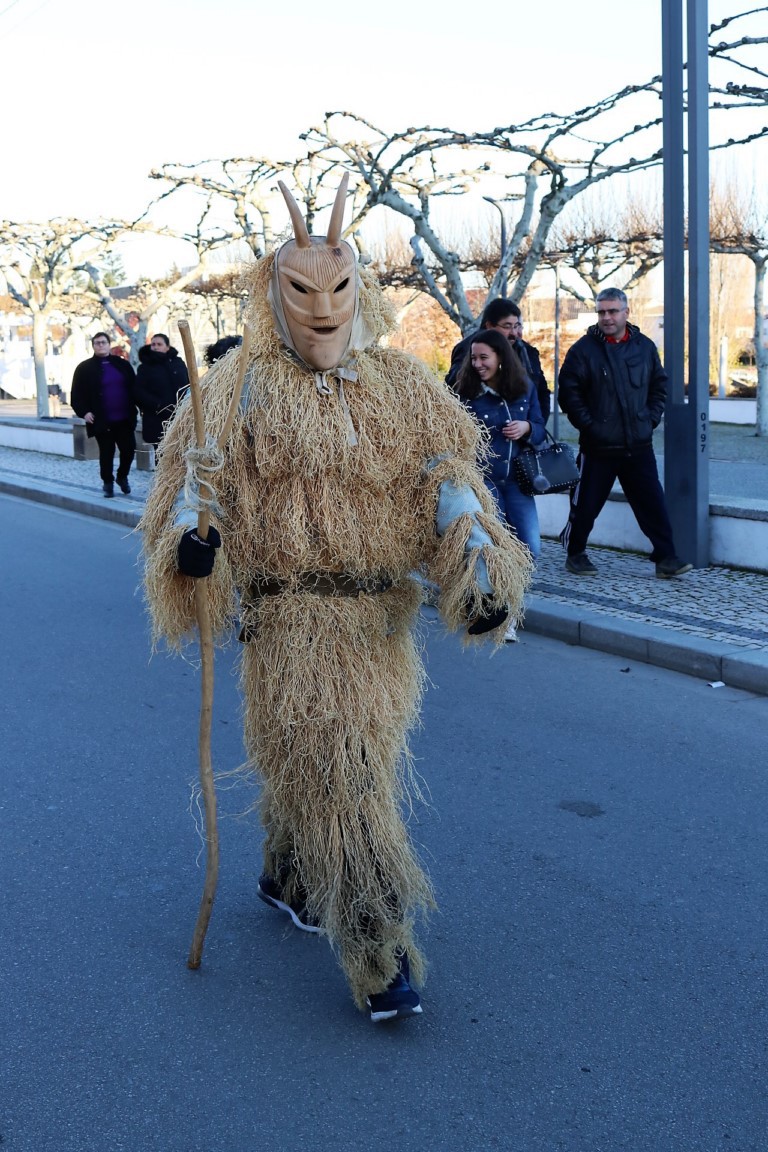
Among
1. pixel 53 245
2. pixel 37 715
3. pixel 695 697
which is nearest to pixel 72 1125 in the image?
pixel 37 715

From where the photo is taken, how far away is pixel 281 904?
3.59 meters

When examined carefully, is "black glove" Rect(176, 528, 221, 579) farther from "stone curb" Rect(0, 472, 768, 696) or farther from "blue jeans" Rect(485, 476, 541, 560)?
"blue jeans" Rect(485, 476, 541, 560)

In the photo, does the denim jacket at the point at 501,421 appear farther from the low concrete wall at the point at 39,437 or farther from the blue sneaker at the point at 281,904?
the low concrete wall at the point at 39,437

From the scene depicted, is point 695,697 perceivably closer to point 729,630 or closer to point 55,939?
point 729,630

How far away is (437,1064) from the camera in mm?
2906

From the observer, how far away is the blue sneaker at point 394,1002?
3039mm

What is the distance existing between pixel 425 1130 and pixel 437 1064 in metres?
0.26

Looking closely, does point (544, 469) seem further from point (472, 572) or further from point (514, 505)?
point (472, 572)

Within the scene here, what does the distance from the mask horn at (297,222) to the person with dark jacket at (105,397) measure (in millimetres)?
10872

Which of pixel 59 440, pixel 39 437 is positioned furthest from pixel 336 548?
pixel 39 437

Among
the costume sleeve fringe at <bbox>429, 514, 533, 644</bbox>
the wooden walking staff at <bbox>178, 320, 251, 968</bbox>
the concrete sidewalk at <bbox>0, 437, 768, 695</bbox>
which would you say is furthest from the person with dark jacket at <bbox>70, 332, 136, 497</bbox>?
the costume sleeve fringe at <bbox>429, 514, 533, 644</bbox>

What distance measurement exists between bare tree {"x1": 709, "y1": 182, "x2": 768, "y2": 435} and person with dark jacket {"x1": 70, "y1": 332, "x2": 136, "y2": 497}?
11.6 meters

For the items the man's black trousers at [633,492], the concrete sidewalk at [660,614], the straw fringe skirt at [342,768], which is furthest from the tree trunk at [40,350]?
the straw fringe skirt at [342,768]

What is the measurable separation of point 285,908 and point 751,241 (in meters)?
21.6
